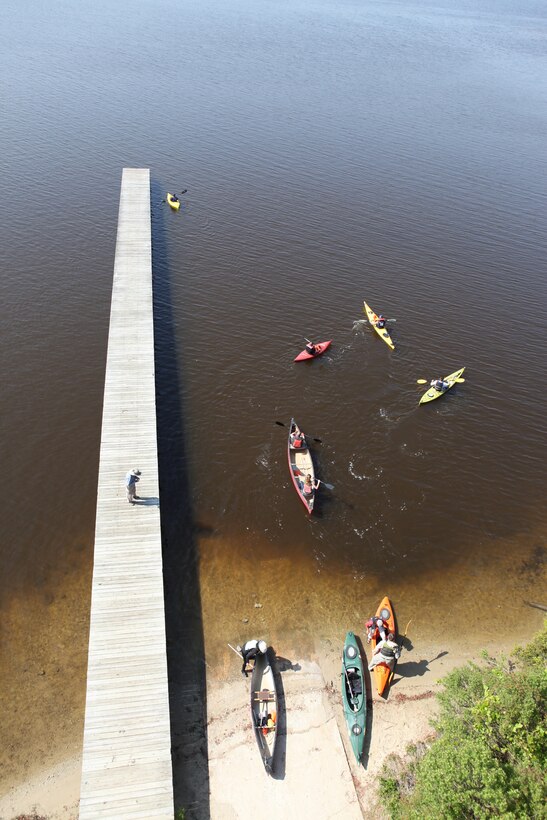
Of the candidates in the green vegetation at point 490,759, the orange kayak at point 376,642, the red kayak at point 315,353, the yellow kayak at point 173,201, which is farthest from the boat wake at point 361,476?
the yellow kayak at point 173,201

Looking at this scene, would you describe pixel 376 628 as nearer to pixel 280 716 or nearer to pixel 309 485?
pixel 280 716

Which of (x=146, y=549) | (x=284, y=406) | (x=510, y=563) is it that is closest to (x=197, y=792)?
(x=146, y=549)

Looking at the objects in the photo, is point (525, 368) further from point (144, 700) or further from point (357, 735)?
point (144, 700)

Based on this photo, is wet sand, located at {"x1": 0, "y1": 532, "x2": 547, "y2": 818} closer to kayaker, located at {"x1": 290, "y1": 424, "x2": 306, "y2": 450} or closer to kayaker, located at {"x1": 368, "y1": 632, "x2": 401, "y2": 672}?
A: kayaker, located at {"x1": 368, "y1": 632, "x2": 401, "y2": 672}

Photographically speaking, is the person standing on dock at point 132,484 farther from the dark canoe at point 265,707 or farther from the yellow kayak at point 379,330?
the yellow kayak at point 379,330

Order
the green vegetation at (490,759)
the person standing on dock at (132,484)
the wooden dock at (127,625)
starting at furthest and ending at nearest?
1. the person standing on dock at (132,484)
2. the wooden dock at (127,625)
3. the green vegetation at (490,759)

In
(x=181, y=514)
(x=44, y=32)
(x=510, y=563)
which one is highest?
(x=44, y=32)

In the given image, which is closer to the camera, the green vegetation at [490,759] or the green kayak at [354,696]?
the green vegetation at [490,759]
